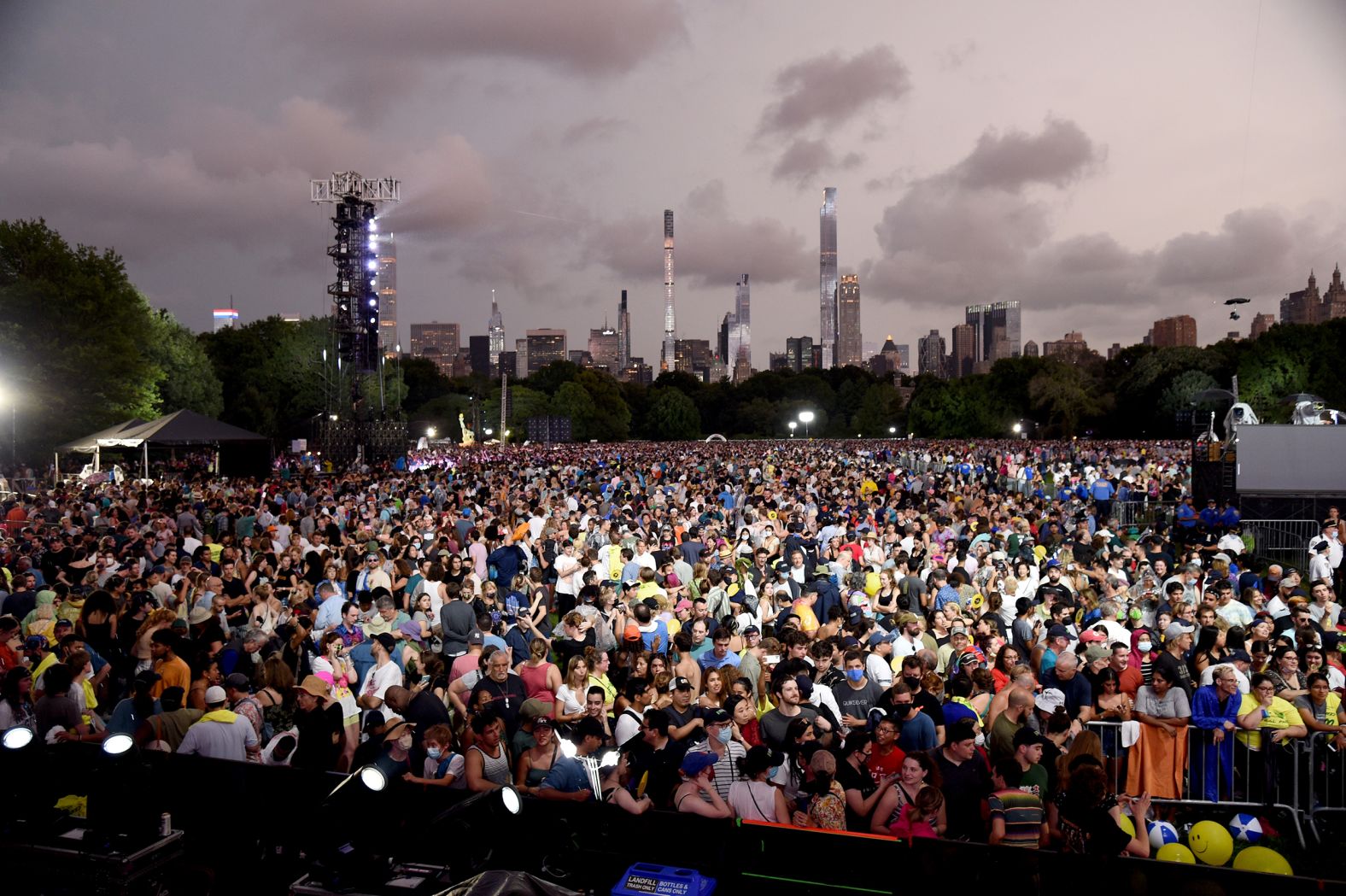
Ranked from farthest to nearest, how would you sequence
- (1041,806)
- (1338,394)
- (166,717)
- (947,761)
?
(1338,394) < (166,717) < (947,761) < (1041,806)

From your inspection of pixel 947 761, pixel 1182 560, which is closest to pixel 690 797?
pixel 947 761

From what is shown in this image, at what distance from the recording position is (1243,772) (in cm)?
663

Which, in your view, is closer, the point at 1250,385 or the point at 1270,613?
the point at 1270,613

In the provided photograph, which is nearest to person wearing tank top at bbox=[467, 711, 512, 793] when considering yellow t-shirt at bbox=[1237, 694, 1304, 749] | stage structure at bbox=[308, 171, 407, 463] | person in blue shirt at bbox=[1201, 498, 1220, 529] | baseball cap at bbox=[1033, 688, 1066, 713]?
baseball cap at bbox=[1033, 688, 1066, 713]

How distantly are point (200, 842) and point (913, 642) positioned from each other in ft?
18.7

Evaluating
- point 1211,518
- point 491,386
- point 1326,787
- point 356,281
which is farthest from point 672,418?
point 1326,787

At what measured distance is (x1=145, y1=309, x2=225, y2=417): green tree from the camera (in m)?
50.0

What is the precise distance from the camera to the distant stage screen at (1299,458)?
65.6 feet

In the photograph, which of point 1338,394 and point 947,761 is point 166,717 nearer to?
point 947,761

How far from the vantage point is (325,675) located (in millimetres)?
7066

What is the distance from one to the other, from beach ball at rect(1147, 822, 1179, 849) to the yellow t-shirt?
141 cm

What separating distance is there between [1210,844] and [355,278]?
160 ft

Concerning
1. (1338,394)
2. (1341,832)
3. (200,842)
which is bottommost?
(1341,832)

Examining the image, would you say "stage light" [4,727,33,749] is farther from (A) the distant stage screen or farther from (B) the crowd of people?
(A) the distant stage screen
